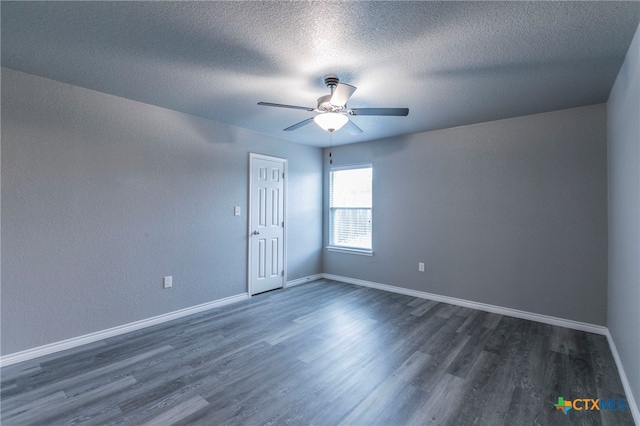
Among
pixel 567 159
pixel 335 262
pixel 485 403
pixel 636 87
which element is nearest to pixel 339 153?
pixel 335 262

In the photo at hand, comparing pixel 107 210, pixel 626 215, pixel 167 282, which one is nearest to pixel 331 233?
pixel 167 282

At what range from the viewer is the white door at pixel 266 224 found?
14.3 feet

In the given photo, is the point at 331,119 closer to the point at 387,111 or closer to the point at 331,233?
the point at 387,111

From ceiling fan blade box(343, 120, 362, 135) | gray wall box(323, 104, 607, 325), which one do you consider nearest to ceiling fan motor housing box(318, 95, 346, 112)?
ceiling fan blade box(343, 120, 362, 135)

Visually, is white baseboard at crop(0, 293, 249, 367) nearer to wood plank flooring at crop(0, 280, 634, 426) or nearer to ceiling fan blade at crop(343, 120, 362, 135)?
wood plank flooring at crop(0, 280, 634, 426)

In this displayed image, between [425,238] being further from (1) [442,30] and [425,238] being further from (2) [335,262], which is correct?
(1) [442,30]

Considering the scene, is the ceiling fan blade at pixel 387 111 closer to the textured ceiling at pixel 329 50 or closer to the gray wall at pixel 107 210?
the textured ceiling at pixel 329 50

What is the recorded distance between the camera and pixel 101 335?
293cm

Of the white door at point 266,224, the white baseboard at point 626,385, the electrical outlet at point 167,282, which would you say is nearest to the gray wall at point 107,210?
the electrical outlet at point 167,282

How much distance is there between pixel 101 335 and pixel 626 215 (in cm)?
475

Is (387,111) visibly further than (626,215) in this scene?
Yes

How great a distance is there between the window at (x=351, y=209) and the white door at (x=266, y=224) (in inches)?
42.5

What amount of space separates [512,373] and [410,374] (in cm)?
82

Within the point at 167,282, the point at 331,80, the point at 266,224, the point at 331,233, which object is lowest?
the point at 167,282
